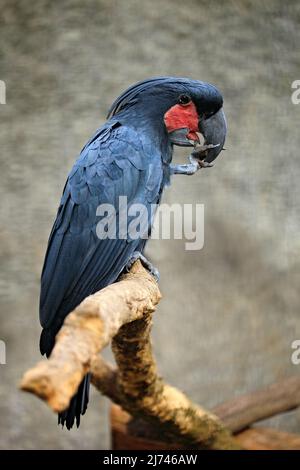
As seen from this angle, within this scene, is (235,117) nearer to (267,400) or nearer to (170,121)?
(170,121)

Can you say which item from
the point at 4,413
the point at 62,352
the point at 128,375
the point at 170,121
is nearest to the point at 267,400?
the point at 128,375

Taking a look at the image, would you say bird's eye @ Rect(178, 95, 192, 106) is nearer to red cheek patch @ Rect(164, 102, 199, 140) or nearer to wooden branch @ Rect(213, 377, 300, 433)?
red cheek patch @ Rect(164, 102, 199, 140)

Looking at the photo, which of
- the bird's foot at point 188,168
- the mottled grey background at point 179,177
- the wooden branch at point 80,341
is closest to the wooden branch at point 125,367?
the wooden branch at point 80,341

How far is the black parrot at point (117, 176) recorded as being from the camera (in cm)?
168

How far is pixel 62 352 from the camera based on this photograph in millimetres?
885

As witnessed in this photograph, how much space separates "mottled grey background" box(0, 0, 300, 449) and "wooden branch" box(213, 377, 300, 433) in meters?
0.60

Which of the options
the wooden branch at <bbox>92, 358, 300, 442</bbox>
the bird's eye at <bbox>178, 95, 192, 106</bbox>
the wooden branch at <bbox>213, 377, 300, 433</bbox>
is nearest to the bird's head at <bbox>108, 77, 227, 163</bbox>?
the bird's eye at <bbox>178, 95, 192, 106</bbox>

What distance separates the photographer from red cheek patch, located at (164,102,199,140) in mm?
1923

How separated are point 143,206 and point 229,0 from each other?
164 cm

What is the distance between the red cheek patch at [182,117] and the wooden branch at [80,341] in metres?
0.73

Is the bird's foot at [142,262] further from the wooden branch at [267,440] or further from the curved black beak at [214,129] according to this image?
the wooden branch at [267,440]

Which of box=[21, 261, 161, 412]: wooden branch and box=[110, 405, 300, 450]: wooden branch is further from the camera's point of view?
box=[110, 405, 300, 450]: wooden branch

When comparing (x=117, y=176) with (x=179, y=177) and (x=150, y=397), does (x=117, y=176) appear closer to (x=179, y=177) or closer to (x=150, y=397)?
(x=150, y=397)

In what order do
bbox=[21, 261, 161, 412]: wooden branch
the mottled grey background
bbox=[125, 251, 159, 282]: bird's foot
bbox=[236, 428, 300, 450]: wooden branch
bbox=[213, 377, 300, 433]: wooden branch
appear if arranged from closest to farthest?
bbox=[21, 261, 161, 412]: wooden branch → bbox=[125, 251, 159, 282]: bird's foot → bbox=[236, 428, 300, 450]: wooden branch → bbox=[213, 377, 300, 433]: wooden branch → the mottled grey background
